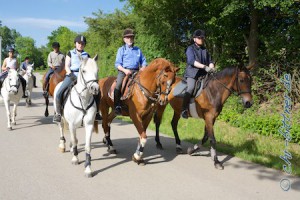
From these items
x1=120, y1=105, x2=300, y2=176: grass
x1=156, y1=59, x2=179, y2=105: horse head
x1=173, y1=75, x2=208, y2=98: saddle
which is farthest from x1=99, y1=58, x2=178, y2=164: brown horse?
x1=120, y1=105, x2=300, y2=176: grass

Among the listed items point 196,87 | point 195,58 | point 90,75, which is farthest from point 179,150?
point 90,75

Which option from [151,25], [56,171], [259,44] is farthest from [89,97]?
[151,25]

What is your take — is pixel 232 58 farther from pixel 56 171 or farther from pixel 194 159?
pixel 56 171

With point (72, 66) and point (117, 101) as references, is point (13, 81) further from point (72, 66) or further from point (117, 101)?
point (117, 101)

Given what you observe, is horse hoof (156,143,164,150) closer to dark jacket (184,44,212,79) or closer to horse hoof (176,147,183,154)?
horse hoof (176,147,183,154)

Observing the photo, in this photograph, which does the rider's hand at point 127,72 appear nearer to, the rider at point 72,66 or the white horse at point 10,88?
the rider at point 72,66

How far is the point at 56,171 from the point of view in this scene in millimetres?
6176

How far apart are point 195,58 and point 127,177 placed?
326 cm

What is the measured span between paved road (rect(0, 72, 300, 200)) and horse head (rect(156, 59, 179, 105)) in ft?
5.25

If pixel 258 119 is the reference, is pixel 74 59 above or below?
above

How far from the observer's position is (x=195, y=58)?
7.29 meters

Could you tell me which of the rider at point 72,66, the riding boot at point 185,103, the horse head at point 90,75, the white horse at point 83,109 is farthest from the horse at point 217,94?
the horse head at point 90,75

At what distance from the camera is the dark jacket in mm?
7281

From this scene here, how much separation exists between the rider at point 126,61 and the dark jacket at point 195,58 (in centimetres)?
118
